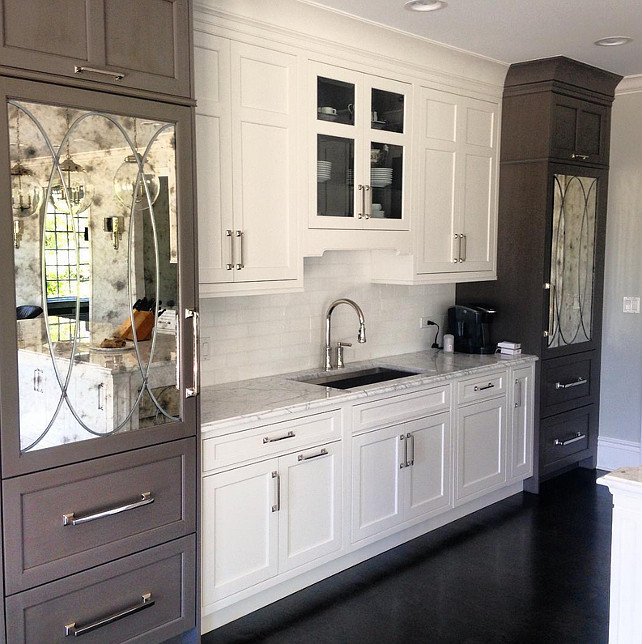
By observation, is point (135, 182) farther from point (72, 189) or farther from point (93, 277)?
point (93, 277)

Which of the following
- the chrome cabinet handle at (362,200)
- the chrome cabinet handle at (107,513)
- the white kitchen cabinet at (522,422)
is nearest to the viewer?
the chrome cabinet handle at (107,513)

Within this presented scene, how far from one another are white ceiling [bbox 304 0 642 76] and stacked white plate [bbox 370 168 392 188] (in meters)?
0.71

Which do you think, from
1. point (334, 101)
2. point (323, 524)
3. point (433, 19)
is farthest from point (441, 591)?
point (433, 19)

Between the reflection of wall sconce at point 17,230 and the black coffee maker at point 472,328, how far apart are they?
122 inches

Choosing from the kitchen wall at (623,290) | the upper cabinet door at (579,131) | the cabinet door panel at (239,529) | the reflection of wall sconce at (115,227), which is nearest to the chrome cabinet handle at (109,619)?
the cabinet door panel at (239,529)

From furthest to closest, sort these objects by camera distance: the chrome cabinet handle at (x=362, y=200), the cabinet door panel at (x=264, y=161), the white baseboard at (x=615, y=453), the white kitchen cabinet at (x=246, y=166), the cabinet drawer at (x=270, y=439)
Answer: the white baseboard at (x=615, y=453) → the chrome cabinet handle at (x=362, y=200) → the cabinet door panel at (x=264, y=161) → the white kitchen cabinet at (x=246, y=166) → the cabinet drawer at (x=270, y=439)

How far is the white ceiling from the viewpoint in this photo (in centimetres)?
346

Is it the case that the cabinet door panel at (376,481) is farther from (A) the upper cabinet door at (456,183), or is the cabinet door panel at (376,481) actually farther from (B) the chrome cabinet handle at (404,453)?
(A) the upper cabinet door at (456,183)

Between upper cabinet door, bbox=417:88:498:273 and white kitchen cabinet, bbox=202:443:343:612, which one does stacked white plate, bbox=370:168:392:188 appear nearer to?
upper cabinet door, bbox=417:88:498:273

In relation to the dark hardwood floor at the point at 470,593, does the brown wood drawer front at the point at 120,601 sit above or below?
above

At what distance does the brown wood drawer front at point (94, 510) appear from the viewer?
2344mm

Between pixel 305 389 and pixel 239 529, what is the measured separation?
0.78 metres

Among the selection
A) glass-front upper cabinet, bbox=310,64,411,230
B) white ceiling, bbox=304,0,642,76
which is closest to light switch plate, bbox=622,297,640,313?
white ceiling, bbox=304,0,642,76

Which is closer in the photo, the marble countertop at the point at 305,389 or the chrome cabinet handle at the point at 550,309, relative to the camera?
the marble countertop at the point at 305,389
